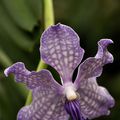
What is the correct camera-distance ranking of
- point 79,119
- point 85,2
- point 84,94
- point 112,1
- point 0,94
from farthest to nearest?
point 112,1 → point 85,2 → point 0,94 → point 84,94 → point 79,119

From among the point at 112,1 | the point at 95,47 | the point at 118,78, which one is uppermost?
the point at 112,1

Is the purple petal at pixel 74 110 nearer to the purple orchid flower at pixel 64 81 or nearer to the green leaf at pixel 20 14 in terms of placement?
the purple orchid flower at pixel 64 81

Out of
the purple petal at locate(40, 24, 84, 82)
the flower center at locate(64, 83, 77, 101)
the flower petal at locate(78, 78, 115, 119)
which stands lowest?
the flower petal at locate(78, 78, 115, 119)

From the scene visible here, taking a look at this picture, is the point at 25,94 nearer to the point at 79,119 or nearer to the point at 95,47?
the point at 79,119

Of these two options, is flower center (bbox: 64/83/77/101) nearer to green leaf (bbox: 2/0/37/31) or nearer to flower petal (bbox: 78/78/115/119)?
flower petal (bbox: 78/78/115/119)

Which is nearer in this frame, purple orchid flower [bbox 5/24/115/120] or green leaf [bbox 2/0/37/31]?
purple orchid flower [bbox 5/24/115/120]

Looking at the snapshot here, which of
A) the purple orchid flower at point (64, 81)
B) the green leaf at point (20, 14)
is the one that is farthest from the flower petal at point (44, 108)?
the green leaf at point (20, 14)

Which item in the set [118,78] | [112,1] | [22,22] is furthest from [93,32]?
[22,22]

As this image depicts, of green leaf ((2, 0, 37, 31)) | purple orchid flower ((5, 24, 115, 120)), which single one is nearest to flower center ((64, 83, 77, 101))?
purple orchid flower ((5, 24, 115, 120))
